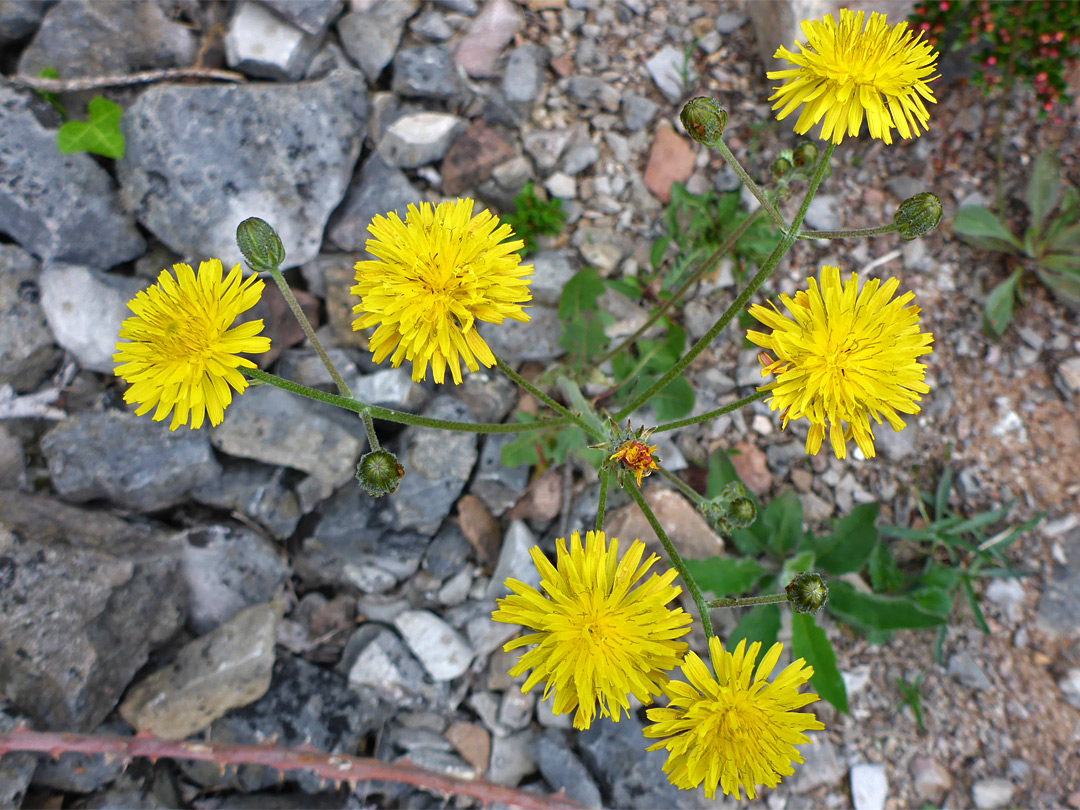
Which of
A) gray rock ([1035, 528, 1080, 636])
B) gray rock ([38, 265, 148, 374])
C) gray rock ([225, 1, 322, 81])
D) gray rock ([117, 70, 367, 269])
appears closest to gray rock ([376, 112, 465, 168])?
gray rock ([117, 70, 367, 269])

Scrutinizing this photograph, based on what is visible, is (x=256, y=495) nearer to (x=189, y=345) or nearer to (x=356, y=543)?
(x=356, y=543)

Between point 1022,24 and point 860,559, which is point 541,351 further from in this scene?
point 1022,24

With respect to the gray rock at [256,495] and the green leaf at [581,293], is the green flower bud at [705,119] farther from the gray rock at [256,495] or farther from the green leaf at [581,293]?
the gray rock at [256,495]

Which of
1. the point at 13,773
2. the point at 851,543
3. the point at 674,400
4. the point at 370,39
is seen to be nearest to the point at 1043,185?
the point at 851,543

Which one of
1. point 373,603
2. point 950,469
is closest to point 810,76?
point 950,469

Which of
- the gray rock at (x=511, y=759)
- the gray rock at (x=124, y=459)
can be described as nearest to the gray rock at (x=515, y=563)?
the gray rock at (x=511, y=759)

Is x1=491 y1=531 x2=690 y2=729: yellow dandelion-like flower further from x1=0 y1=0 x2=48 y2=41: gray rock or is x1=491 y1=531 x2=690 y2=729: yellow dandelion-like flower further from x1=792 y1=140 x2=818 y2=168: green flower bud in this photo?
x1=0 y1=0 x2=48 y2=41: gray rock
